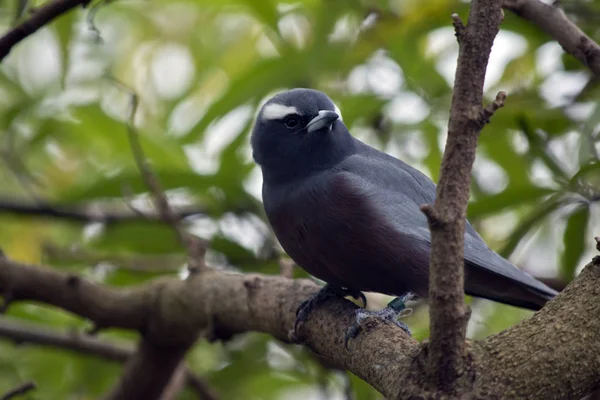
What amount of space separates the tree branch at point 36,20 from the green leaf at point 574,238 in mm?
2255

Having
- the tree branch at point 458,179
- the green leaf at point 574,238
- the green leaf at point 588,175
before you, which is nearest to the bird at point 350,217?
the green leaf at point 574,238

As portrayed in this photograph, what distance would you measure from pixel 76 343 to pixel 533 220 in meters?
2.49

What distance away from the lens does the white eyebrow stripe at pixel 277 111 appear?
3793mm

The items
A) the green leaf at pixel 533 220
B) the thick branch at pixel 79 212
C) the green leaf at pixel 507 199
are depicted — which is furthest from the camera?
the thick branch at pixel 79 212

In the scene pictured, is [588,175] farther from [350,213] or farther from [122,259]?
[122,259]

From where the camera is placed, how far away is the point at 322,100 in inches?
147

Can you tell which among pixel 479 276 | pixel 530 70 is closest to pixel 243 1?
pixel 530 70

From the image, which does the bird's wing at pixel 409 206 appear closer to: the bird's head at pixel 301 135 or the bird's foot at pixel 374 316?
the bird's head at pixel 301 135

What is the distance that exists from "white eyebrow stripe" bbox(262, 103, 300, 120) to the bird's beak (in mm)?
149

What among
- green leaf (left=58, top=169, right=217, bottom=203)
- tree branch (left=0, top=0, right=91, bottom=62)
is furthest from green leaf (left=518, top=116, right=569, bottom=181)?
tree branch (left=0, top=0, right=91, bottom=62)

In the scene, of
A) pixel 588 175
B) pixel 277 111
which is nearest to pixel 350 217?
pixel 277 111

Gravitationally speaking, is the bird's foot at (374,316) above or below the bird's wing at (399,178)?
below

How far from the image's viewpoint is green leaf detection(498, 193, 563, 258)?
11.6ft

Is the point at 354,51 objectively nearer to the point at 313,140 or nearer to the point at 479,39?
the point at 313,140
